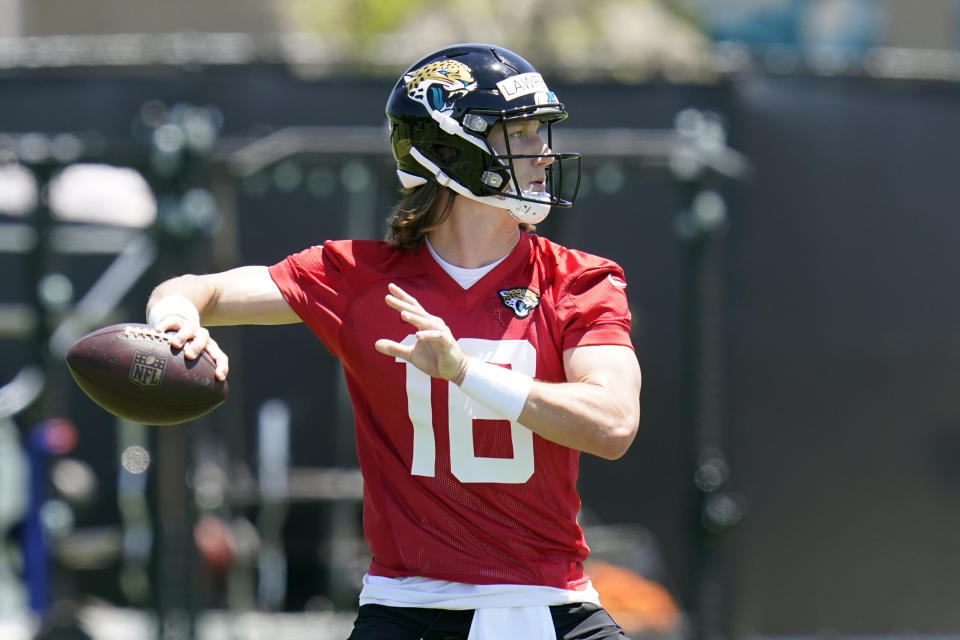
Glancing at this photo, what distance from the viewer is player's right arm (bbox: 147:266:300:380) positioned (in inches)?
127

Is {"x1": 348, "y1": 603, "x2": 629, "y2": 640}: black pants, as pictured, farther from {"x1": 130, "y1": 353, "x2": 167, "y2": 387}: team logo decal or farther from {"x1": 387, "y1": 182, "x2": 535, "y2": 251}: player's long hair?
{"x1": 387, "y1": 182, "x2": 535, "y2": 251}: player's long hair

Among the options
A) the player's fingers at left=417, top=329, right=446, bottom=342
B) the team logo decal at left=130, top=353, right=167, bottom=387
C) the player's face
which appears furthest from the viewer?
the player's face

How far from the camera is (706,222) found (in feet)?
21.2

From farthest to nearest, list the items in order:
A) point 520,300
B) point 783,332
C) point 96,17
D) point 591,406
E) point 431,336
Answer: point 96,17 < point 783,332 < point 520,300 < point 591,406 < point 431,336

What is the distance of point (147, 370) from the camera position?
3072 mm

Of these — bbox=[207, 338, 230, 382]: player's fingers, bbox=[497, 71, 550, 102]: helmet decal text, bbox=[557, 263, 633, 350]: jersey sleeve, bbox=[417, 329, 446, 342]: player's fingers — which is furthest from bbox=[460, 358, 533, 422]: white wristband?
bbox=[497, 71, 550, 102]: helmet decal text

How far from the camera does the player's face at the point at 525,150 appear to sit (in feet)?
10.9

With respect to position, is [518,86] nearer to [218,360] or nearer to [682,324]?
[218,360]

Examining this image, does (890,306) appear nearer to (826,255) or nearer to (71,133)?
(826,255)

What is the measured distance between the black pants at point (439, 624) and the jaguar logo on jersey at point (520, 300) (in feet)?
2.19

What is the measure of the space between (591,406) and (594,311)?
291mm

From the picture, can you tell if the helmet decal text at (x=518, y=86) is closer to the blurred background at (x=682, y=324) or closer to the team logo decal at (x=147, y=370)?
the team logo decal at (x=147, y=370)

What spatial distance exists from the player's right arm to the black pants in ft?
2.10

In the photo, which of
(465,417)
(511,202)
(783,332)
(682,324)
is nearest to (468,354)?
(465,417)
